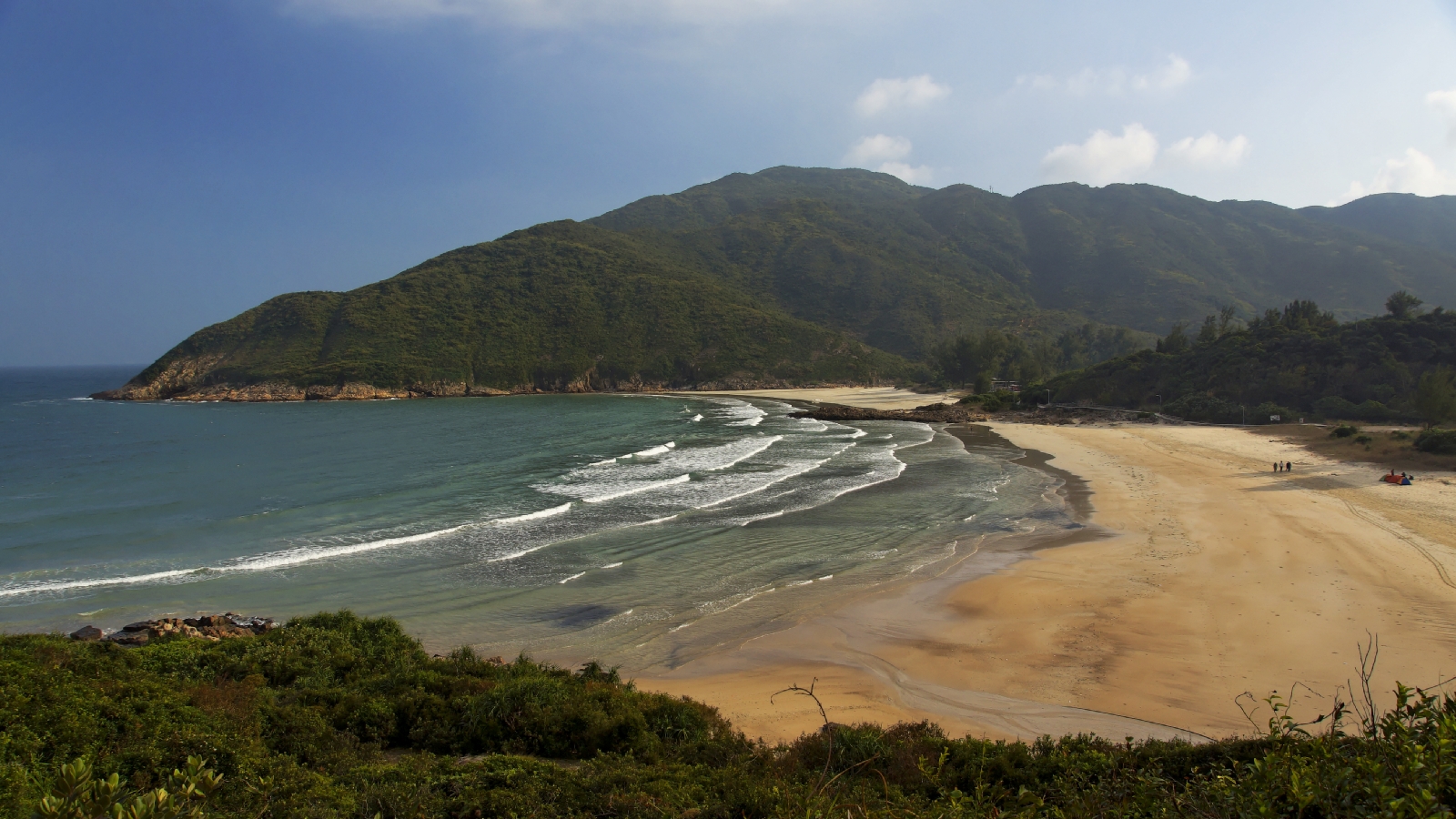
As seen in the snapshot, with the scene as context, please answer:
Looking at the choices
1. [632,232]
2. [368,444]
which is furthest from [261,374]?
[632,232]

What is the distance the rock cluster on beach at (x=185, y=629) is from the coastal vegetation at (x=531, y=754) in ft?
6.25

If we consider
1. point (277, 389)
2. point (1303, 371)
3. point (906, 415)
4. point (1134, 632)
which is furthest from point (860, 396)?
point (1134, 632)

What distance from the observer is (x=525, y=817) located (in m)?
5.12

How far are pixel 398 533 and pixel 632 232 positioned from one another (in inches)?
5816

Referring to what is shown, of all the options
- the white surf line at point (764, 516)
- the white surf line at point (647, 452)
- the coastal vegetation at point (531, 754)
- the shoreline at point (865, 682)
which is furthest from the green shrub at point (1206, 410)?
the coastal vegetation at point (531, 754)

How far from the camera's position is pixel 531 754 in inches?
282

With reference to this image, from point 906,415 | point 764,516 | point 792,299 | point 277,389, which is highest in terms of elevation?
point 792,299

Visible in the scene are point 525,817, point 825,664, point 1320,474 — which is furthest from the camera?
point 1320,474

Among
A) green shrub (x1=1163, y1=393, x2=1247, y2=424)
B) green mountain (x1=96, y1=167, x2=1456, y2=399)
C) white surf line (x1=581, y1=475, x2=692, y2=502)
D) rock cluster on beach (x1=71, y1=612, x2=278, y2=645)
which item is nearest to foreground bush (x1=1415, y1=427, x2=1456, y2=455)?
green shrub (x1=1163, y1=393, x2=1247, y2=424)

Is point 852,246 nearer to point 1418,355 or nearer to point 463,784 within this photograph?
point 1418,355

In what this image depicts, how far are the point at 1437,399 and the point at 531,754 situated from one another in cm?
4922

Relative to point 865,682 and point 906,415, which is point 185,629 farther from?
point 906,415

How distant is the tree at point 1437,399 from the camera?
1388 inches

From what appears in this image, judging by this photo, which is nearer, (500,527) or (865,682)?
(865,682)
